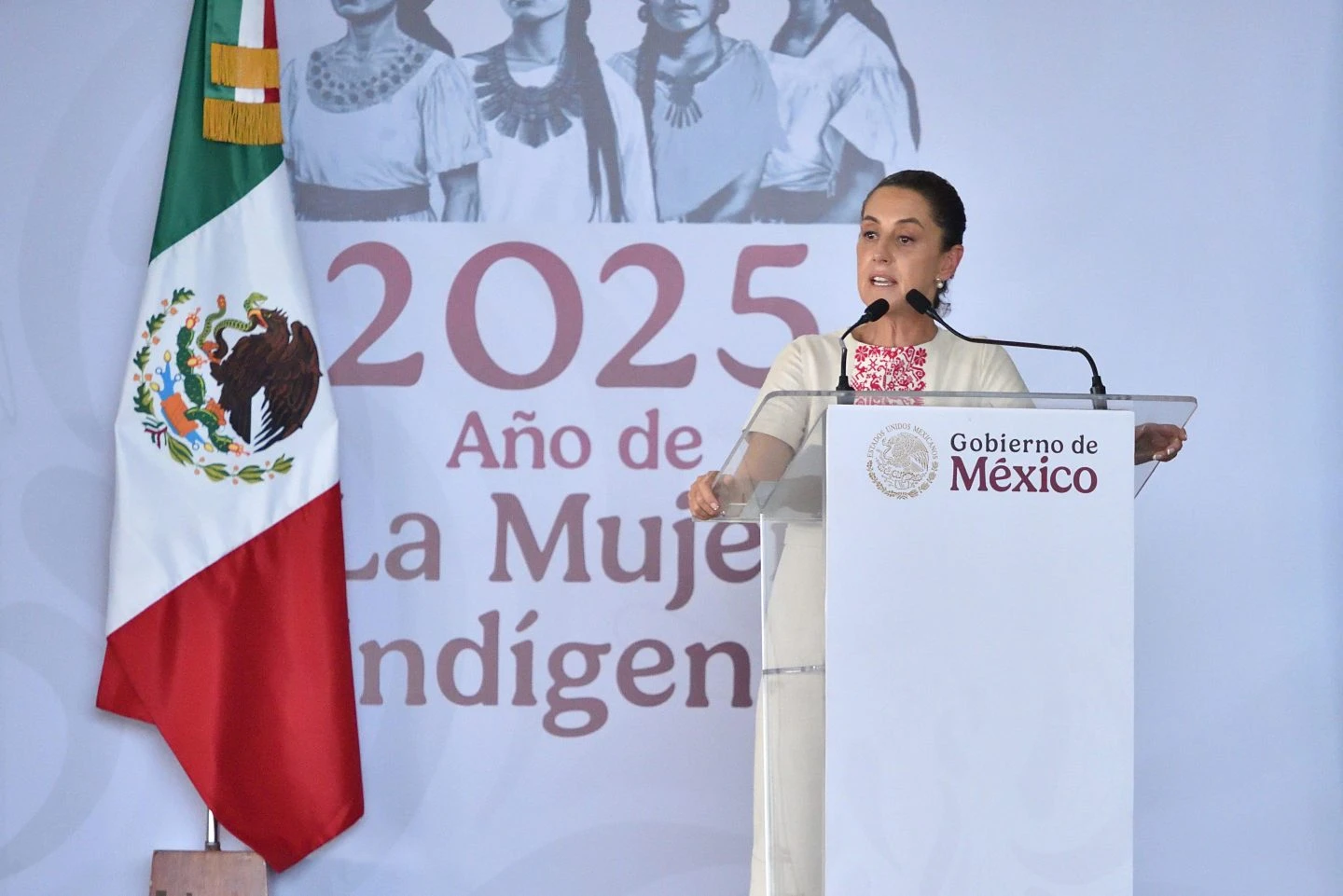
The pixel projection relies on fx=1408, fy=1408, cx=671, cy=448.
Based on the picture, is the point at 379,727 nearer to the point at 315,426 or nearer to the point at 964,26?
the point at 315,426

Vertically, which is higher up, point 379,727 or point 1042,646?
point 1042,646

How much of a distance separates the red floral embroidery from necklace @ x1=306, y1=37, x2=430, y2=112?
1.52 meters

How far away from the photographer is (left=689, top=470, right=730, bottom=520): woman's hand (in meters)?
1.94

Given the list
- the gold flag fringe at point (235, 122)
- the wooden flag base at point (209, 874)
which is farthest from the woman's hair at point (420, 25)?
the wooden flag base at point (209, 874)

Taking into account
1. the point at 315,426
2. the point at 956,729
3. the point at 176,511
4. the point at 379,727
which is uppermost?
the point at 315,426

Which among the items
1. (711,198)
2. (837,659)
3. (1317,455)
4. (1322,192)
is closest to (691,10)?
(711,198)

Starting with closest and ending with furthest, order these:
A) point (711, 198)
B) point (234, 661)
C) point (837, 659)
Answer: point (837, 659), point (234, 661), point (711, 198)

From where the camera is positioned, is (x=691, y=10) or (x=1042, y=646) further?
(x=691, y=10)

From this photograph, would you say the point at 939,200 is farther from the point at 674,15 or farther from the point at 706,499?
the point at 674,15

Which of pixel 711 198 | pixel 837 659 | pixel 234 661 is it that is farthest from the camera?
pixel 711 198

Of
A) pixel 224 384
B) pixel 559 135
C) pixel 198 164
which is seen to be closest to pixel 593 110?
pixel 559 135

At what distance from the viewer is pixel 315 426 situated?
3.19 m

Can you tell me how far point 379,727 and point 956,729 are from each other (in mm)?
1878

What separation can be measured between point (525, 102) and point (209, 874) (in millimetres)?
1903
